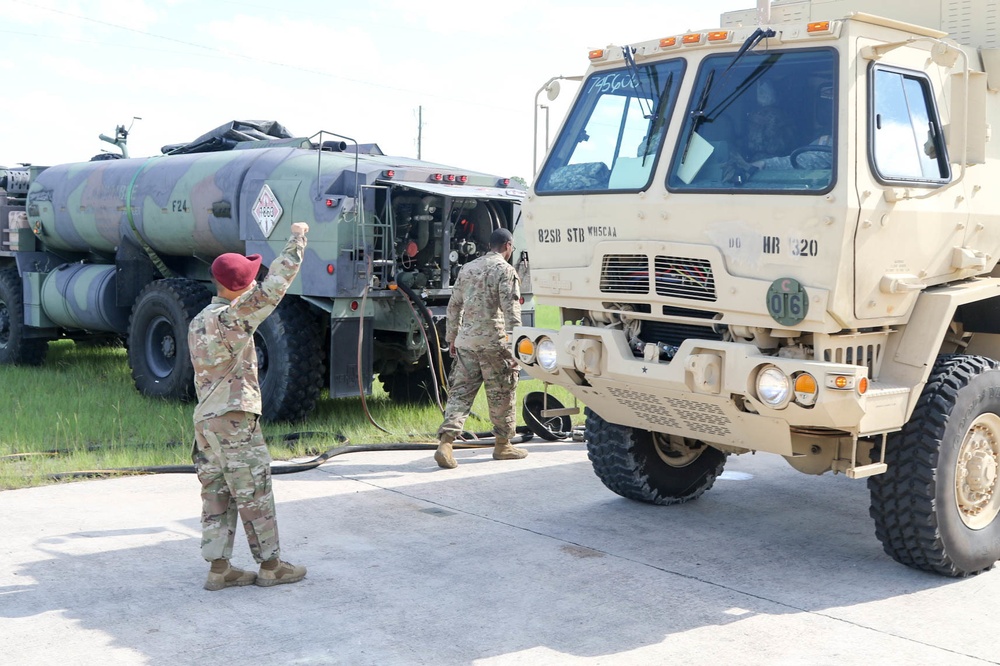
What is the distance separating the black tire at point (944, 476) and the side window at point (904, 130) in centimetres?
103

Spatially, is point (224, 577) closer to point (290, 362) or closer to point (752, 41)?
point (752, 41)

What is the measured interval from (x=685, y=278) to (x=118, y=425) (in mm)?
5802

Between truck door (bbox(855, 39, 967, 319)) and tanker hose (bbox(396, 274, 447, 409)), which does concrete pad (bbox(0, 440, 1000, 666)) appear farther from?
tanker hose (bbox(396, 274, 447, 409))

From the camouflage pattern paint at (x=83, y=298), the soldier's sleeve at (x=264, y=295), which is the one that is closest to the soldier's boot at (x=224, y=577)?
the soldier's sleeve at (x=264, y=295)

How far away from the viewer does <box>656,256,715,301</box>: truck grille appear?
5.77m

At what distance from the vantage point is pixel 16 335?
13.6 meters

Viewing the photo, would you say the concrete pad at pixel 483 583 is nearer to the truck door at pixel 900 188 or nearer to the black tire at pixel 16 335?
the truck door at pixel 900 188

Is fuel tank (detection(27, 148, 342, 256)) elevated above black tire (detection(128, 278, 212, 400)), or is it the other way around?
fuel tank (detection(27, 148, 342, 256))

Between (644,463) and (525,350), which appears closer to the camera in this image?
(525,350)

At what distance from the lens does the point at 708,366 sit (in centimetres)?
565

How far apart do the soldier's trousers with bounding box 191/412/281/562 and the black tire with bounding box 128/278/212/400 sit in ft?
17.3

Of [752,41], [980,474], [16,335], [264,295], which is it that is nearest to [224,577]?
[264,295]

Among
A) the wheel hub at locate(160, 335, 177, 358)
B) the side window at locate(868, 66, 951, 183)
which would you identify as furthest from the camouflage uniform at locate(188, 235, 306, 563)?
the wheel hub at locate(160, 335, 177, 358)

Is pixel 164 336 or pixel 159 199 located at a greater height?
pixel 159 199
